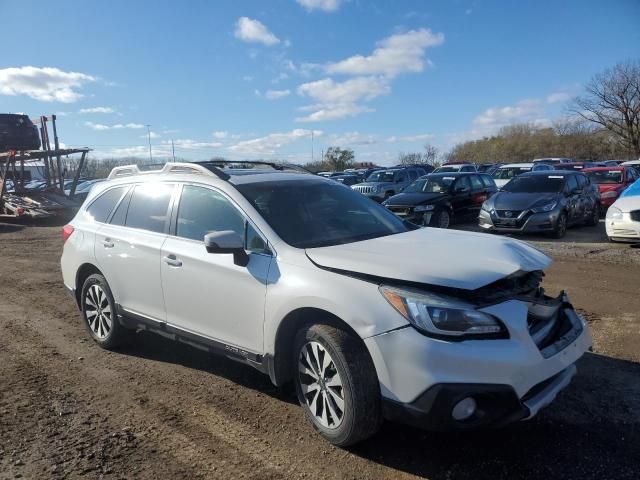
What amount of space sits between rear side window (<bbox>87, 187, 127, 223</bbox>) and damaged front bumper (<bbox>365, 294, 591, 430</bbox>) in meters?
3.48

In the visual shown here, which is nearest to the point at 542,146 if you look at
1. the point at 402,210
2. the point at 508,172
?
the point at 508,172

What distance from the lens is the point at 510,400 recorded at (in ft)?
9.00

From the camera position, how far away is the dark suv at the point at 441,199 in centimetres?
1307

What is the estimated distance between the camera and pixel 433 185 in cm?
1418

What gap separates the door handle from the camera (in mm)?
4098

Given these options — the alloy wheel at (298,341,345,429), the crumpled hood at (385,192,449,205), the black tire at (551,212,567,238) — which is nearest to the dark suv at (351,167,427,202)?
the crumpled hood at (385,192,449,205)

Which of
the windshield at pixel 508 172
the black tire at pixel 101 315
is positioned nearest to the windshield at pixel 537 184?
the windshield at pixel 508 172

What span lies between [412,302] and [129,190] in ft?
11.2

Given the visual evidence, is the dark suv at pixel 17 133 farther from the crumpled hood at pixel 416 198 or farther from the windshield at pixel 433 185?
the windshield at pixel 433 185

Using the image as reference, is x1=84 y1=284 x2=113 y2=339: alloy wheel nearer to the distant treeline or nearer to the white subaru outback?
the white subaru outback

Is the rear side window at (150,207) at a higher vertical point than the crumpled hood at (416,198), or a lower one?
higher

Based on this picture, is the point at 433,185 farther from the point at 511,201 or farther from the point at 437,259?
the point at 437,259

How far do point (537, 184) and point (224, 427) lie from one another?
1144cm

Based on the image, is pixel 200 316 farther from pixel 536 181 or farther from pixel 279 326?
pixel 536 181
